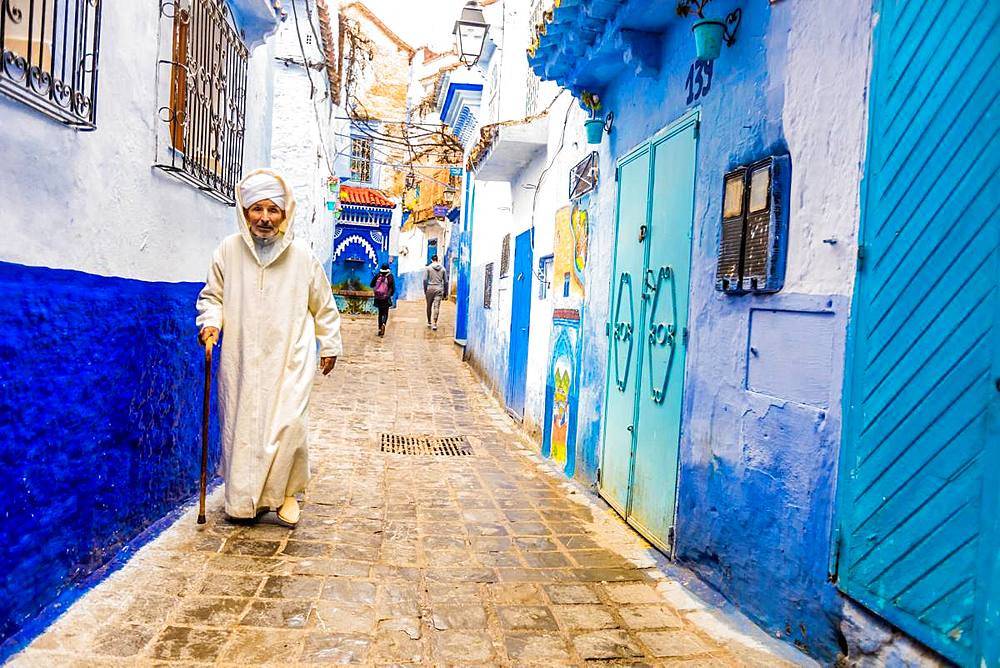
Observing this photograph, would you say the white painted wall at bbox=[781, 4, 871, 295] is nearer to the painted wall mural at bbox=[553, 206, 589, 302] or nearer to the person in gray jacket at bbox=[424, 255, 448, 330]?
the painted wall mural at bbox=[553, 206, 589, 302]

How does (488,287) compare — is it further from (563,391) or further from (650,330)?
(650,330)

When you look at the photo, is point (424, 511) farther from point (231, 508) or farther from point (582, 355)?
point (582, 355)

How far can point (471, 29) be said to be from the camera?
11008mm

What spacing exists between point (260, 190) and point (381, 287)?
13.5 meters

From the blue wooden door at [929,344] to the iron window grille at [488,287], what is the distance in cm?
967

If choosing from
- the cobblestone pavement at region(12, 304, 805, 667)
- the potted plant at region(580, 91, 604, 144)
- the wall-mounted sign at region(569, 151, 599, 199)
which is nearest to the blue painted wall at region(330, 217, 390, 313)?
the wall-mounted sign at region(569, 151, 599, 199)

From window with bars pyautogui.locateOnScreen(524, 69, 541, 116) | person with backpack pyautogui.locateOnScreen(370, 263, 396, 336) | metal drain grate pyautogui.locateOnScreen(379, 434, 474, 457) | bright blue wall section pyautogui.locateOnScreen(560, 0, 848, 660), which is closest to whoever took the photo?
bright blue wall section pyautogui.locateOnScreen(560, 0, 848, 660)

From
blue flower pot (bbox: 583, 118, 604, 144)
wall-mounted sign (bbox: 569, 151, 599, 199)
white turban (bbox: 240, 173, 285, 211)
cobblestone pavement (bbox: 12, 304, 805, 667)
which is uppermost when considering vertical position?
blue flower pot (bbox: 583, 118, 604, 144)

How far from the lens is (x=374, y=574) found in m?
3.75

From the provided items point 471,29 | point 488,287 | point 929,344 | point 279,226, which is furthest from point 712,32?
point 488,287

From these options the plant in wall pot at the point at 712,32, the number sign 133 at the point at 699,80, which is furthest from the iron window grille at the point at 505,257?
the plant in wall pot at the point at 712,32

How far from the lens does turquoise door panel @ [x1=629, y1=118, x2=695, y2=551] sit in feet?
14.3

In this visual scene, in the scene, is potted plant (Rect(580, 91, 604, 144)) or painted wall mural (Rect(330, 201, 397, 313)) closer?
potted plant (Rect(580, 91, 604, 144))

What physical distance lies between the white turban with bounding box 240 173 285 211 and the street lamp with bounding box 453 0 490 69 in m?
7.48
